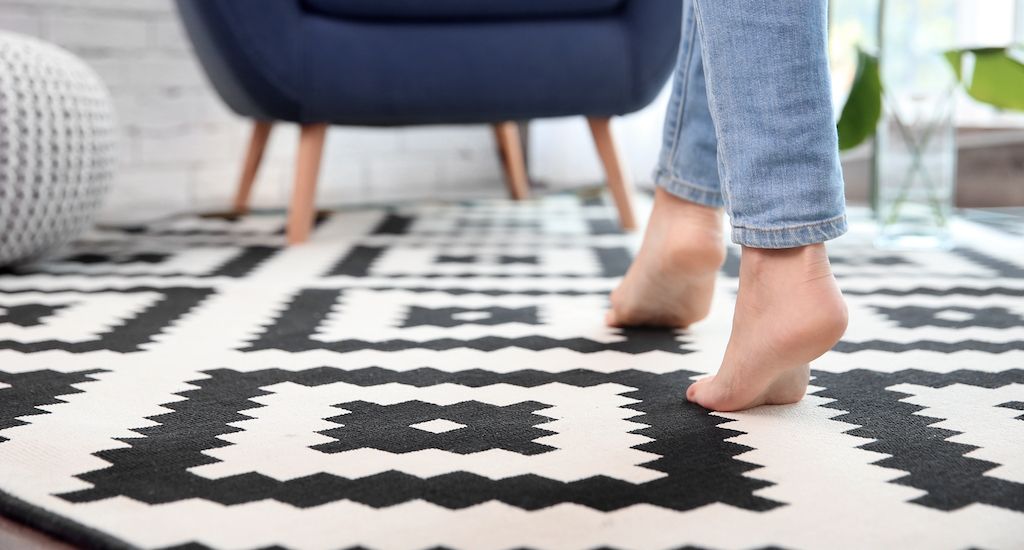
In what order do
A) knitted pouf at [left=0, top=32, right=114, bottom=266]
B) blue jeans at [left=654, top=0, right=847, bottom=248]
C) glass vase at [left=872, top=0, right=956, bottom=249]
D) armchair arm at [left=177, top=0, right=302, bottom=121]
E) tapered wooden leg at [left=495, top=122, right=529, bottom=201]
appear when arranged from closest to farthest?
1. blue jeans at [left=654, top=0, right=847, bottom=248]
2. knitted pouf at [left=0, top=32, right=114, bottom=266]
3. armchair arm at [left=177, top=0, right=302, bottom=121]
4. glass vase at [left=872, top=0, right=956, bottom=249]
5. tapered wooden leg at [left=495, top=122, right=529, bottom=201]

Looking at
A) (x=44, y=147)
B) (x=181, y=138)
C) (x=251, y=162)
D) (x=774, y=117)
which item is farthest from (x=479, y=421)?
(x=181, y=138)

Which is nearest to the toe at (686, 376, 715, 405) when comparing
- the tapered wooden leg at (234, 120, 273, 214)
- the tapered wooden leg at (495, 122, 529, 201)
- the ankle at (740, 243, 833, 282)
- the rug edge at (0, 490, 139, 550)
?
the ankle at (740, 243, 833, 282)

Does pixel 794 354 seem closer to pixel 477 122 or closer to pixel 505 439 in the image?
pixel 505 439

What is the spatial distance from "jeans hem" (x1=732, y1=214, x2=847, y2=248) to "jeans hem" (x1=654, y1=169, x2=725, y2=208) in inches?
9.2

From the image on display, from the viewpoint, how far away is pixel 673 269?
101 cm

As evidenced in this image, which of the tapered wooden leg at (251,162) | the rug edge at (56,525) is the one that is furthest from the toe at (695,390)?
the tapered wooden leg at (251,162)

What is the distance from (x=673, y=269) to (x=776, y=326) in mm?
265

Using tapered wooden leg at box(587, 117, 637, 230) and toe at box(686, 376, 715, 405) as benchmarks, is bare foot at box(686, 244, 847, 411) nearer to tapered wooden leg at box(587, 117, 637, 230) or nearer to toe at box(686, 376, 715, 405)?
toe at box(686, 376, 715, 405)

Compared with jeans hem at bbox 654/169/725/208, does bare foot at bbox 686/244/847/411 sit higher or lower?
lower

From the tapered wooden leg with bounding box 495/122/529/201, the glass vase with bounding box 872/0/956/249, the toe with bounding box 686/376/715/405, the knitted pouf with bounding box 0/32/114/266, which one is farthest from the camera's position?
the tapered wooden leg with bounding box 495/122/529/201

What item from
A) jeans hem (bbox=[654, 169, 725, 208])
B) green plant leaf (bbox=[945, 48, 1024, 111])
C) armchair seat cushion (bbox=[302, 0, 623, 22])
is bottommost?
jeans hem (bbox=[654, 169, 725, 208])

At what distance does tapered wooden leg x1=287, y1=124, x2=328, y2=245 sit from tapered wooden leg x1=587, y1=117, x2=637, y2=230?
48cm

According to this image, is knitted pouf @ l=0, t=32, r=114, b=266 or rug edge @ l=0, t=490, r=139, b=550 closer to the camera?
rug edge @ l=0, t=490, r=139, b=550

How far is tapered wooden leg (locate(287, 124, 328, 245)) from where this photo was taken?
1.81 meters
